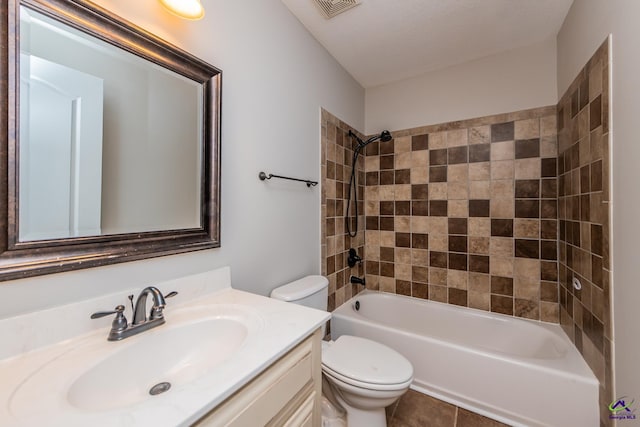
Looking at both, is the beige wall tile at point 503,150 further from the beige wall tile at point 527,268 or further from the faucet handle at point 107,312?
the faucet handle at point 107,312

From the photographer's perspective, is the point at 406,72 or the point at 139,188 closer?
the point at 139,188

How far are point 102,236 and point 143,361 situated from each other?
41 centimetres

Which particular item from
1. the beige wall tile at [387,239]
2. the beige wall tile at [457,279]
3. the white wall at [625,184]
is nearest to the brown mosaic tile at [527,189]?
the beige wall tile at [457,279]

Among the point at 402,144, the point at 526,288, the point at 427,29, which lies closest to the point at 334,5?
the point at 427,29

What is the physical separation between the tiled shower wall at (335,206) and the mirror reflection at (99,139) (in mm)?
998

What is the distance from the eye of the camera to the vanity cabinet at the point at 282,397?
59 centimetres

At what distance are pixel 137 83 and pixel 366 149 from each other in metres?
1.98

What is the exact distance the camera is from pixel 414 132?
7.63ft

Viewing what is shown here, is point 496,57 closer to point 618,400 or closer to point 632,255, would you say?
point 632,255

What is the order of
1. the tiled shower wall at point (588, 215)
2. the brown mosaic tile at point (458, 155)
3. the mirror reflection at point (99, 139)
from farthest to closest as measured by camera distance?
1. the brown mosaic tile at point (458, 155)
2. the tiled shower wall at point (588, 215)
3. the mirror reflection at point (99, 139)

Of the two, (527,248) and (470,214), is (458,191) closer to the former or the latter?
(470,214)

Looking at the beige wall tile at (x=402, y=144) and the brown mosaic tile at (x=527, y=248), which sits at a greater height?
the beige wall tile at (x=402, y=144)

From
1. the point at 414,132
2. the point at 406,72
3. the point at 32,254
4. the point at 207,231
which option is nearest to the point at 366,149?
the point at 414,132

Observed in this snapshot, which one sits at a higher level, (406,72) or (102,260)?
(406,72)
